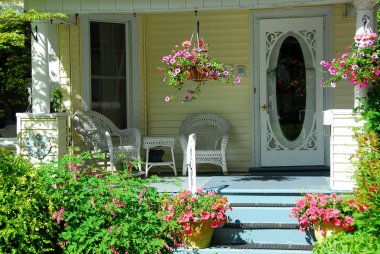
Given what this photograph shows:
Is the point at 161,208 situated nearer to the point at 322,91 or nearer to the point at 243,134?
the point at 243,134

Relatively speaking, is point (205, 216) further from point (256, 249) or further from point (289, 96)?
point (289, 96)

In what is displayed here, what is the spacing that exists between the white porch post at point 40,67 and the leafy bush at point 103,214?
2.10 m

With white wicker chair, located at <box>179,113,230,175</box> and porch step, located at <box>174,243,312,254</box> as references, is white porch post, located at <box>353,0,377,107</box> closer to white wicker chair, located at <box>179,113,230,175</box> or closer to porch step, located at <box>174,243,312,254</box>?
porch step, located at <box>174,243,312,254</box>

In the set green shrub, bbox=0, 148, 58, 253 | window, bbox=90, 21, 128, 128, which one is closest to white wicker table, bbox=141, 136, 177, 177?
window, bbox=90, 21, 128, 128

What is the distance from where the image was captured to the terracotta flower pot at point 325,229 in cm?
547

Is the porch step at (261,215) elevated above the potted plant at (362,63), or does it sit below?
below

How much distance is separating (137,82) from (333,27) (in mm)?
3102

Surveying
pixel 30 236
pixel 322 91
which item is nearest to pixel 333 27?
pixel 322 91

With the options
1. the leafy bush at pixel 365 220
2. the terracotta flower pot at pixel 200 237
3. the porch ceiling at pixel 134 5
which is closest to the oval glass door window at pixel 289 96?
the porch ceiling at pixel 134 5

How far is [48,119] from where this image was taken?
7215mm

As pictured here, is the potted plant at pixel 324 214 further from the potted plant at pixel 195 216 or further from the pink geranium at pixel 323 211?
the potted plant at pixel 195 216

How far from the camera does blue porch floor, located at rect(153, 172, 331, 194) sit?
663 cm

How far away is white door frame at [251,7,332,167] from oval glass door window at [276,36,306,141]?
33cm

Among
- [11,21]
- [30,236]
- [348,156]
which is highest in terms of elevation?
[11,21]
